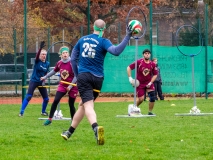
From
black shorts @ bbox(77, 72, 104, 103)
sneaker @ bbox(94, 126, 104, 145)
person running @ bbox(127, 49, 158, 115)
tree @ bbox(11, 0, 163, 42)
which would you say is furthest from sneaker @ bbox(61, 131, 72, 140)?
tree @ bbox(11, 0, 163, 42)

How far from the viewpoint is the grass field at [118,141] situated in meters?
8.13

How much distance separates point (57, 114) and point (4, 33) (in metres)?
10.3

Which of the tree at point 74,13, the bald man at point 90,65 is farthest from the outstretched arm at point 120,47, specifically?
the tree at point 74,13

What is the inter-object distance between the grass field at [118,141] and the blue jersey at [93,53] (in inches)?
44.6

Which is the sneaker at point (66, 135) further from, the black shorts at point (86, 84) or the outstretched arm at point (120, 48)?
the outstretched arm at point (120, 48)

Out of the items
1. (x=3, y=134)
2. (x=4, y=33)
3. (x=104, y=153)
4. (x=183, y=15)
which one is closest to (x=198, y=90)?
(x=183, y=15)

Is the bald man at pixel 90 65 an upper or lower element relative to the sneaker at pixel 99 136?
upper

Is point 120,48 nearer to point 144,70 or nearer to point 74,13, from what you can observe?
point 144,70

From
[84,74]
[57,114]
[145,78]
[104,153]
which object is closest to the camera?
[104,153]

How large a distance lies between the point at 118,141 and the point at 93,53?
55.7 inches

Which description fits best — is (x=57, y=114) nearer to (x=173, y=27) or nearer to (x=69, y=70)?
(x=69, y=70)

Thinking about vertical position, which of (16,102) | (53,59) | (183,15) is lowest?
(16,102)

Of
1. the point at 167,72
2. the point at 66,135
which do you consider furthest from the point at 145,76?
the point at 167,72

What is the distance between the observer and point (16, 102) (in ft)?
76.5
